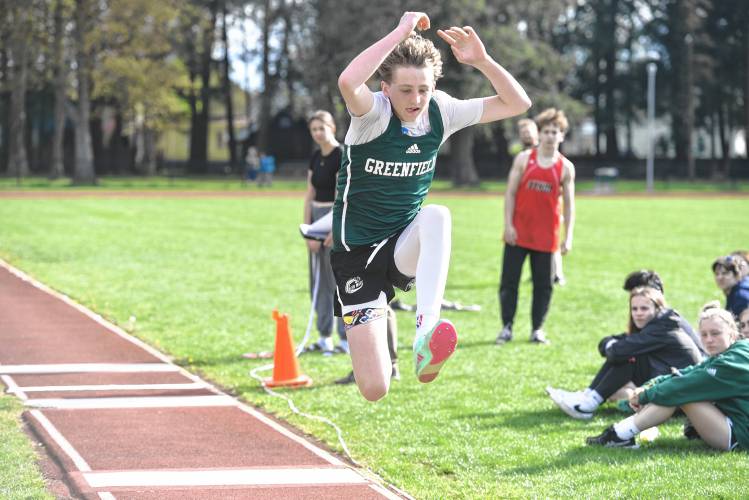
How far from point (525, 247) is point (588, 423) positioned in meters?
3.34

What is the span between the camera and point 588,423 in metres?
7.25

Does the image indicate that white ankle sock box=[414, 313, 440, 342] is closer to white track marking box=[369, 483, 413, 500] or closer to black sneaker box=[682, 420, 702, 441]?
white track marking box=[369, 483, 413, 500]

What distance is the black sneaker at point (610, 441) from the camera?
647 centimetres

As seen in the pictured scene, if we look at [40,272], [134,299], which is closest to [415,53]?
[134,299]

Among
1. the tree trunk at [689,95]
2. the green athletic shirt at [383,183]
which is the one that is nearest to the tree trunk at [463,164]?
the tree trunk at [689,95]

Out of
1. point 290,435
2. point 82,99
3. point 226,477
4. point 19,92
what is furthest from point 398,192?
point 19,92

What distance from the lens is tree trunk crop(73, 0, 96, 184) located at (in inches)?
1743

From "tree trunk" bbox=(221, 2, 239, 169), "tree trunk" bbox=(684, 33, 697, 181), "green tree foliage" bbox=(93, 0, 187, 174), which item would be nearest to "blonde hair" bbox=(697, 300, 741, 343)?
"green tree foliage" bbox=(93, 0, 187, 174)

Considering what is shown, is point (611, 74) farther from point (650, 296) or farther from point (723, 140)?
point (650, 296)

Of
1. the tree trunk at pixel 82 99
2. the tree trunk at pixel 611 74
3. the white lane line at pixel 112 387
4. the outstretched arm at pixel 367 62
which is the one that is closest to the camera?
the outstretched arm at pixel 367 62

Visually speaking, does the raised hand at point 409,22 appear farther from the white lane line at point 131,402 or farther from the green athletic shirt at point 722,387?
the white lane line at point 131,402

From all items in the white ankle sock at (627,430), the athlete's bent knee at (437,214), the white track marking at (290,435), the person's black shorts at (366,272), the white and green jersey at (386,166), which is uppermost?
the white and green jersey at (386,166)

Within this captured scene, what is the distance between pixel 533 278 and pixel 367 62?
594 cm

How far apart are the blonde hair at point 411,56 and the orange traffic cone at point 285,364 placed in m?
3.56
